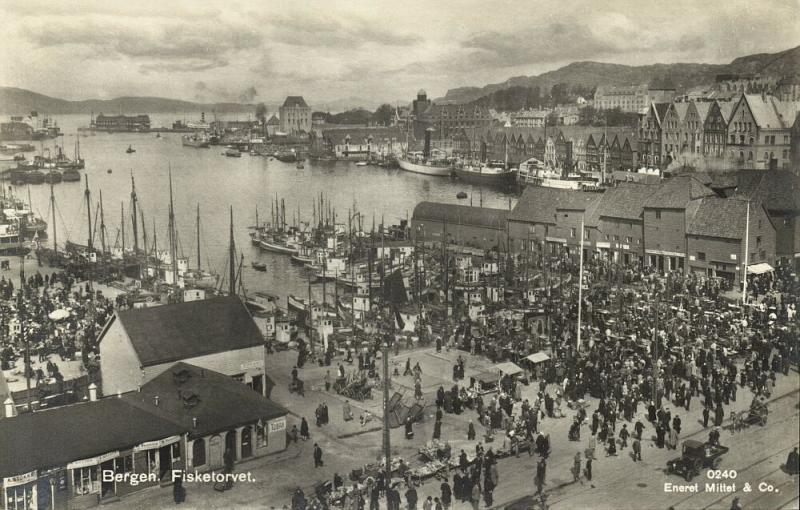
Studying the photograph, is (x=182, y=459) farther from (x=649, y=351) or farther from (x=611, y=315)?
(x=611, y=315)

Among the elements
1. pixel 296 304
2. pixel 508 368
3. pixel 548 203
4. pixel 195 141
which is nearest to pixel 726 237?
pixel 548 203

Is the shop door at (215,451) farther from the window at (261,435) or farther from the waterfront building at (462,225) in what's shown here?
the waterfront building at (462,225)

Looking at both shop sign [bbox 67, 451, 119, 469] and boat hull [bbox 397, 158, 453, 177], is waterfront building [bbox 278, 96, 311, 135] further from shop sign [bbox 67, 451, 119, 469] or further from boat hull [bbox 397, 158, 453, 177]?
shop sign [bbox 67, 451, 119, 469]

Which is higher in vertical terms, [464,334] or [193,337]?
[193,337]

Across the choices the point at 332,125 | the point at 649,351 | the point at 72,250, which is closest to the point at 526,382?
the point at 649,351

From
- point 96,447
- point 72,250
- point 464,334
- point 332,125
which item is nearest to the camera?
point 96,447

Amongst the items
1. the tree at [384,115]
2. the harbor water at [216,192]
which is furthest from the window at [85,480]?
the tree at [384,115]

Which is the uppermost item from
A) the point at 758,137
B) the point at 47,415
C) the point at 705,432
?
the point at 758,137

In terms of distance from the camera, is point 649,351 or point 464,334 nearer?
point 649,351
